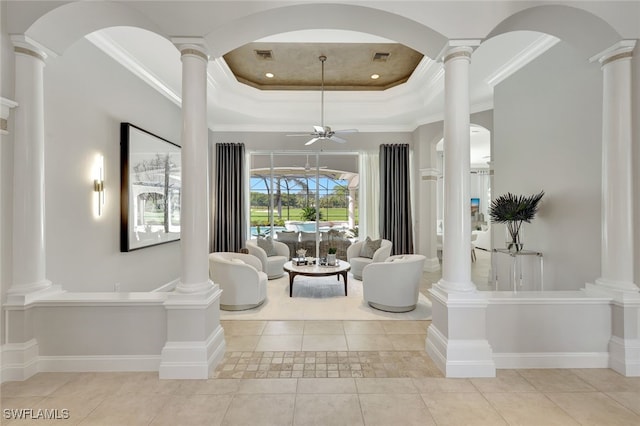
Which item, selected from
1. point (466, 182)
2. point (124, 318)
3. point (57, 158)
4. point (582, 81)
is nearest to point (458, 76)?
point (466, 182)

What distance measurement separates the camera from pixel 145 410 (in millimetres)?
2158

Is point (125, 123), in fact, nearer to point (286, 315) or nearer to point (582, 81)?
point (286, 315)

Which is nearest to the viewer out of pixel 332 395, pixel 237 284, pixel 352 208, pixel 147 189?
pixel 332 395

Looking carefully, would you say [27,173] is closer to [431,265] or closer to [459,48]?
[459,48]

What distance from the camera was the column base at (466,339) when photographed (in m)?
2.58

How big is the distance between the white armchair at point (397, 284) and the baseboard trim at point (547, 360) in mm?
1516

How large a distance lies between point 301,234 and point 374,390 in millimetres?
5158

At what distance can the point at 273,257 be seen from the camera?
629 centimetres

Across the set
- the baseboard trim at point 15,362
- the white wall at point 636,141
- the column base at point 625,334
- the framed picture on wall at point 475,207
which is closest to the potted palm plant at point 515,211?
the white wall at point 636,141

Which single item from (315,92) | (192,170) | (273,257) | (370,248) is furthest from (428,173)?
(192,170)

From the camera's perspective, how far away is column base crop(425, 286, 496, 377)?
2.58 m

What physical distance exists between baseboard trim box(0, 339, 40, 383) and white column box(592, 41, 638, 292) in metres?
4.82

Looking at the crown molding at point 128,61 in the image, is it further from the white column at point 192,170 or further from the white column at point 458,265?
the white column at point 458,265

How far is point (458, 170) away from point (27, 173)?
11.6ft
